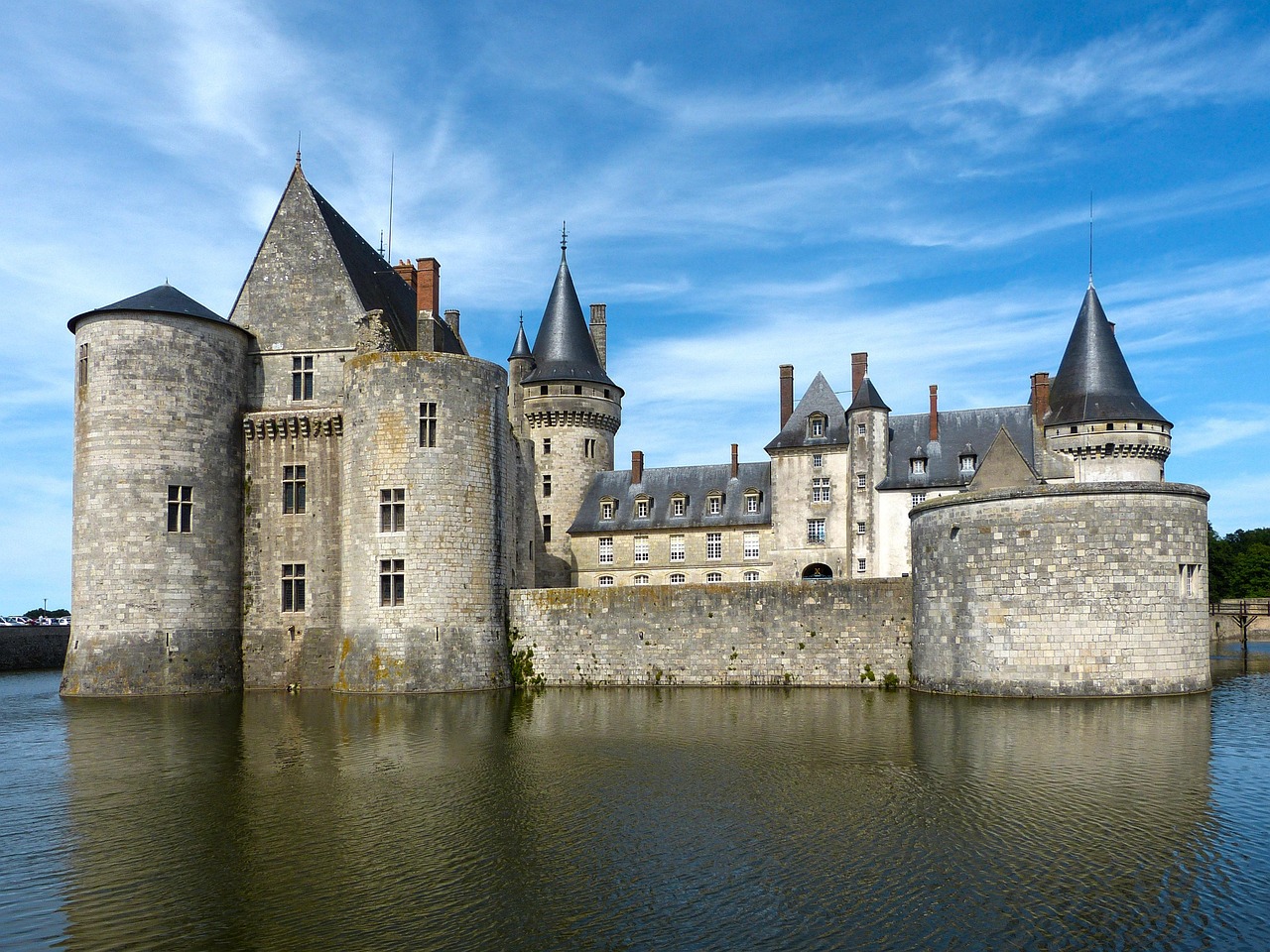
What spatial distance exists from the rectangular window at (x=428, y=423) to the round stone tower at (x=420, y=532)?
0.09 ft

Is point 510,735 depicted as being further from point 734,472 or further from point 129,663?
point 734,472

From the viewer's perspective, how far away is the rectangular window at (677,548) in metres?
43.2

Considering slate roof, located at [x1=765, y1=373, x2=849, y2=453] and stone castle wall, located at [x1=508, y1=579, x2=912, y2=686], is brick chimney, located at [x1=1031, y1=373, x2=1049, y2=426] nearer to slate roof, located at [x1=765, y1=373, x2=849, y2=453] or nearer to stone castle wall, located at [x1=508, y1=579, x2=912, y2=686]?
slate roof, located at [x1=765, y1=373, x2=849, y2=453]

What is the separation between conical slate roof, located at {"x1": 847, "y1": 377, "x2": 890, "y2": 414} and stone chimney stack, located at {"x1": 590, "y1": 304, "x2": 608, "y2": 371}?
11.9m

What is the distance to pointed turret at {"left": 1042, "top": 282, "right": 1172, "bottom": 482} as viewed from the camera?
3991 cm

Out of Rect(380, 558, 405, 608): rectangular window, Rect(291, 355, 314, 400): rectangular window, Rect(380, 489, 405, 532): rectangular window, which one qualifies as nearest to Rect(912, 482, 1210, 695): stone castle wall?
Rect(380, 558, 405, 608): rectangular window

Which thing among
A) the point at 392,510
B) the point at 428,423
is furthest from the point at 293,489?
the point at 428,423

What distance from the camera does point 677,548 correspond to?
43.2m

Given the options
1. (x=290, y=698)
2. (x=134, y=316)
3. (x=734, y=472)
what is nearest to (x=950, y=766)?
(x=290, y=698)

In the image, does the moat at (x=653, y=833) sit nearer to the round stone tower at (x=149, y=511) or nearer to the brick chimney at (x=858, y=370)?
the round stone tower at (x=149, y=511)

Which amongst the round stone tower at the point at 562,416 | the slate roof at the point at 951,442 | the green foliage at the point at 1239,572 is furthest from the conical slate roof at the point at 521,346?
the green foliage at the point at 1239,572

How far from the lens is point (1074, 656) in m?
21.8

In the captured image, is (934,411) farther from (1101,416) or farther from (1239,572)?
(1239,572)

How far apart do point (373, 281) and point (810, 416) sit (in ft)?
59.9
